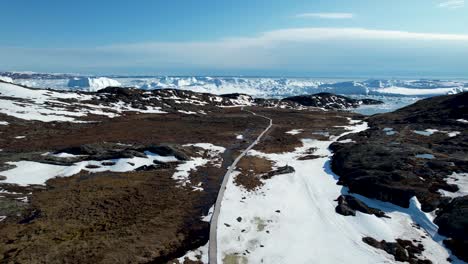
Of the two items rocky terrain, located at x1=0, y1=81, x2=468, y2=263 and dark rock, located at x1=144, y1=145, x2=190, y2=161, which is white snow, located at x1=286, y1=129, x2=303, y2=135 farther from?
dark rock, located at x1=144, y1=145, x2=190, y2=161

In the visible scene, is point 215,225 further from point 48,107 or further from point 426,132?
point 48,107

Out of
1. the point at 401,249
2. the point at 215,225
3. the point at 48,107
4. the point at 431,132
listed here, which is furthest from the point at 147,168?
the point at 48,107

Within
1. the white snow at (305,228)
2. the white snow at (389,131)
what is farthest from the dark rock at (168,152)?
the white snow at (389,131)

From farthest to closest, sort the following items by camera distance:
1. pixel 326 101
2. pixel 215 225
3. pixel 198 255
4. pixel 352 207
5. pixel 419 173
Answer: pixel 326 101
pixel 419 173
pixel 352 207
pixel 215 225
pixel 198 255

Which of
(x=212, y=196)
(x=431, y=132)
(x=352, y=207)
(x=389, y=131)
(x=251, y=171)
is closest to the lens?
(x=352, y=207)

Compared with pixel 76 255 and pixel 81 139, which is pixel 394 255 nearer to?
pixel 76 255

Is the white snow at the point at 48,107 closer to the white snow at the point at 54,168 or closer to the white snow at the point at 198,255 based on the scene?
the white snow at the point at 54,168
